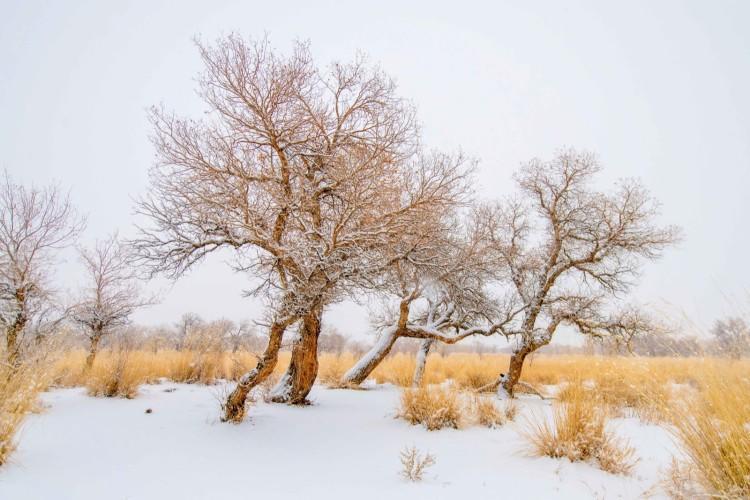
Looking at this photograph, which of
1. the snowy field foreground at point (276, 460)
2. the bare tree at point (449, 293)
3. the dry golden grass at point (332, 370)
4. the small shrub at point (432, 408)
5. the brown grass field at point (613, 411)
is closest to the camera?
the brown grass field at point (613, 411)

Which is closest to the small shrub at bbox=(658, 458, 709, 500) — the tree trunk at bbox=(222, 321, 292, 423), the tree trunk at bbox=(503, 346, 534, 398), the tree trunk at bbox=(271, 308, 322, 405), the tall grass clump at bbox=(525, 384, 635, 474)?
the tall grass clump at bbox=(525, 384, 635, 474)

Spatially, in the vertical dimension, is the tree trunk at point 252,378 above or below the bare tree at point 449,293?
below

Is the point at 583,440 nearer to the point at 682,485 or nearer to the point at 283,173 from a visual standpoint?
the point at 682,485

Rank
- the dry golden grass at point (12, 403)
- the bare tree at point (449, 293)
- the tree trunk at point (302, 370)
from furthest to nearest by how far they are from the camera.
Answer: the bare tree at point (449, 293)
the tree trunk at point (302, 370)
the dry golden grass at point (12, 403)

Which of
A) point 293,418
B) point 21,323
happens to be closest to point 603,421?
point 293,418

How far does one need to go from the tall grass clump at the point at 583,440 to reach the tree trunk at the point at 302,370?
468 centimetres

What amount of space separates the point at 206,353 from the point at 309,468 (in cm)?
882

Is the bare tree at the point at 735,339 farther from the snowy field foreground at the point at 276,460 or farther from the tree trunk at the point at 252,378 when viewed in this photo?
the tree trunk at the point at 252,378

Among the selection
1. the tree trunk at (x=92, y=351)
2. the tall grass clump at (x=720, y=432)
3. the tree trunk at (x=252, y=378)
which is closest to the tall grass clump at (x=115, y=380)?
the tree trunk at (x=92, y=351)

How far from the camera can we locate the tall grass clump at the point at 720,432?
108 inches

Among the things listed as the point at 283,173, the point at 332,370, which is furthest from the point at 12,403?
the point at 332,370

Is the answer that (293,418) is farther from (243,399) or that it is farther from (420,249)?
(420,249)

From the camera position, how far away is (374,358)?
11375 millimetres

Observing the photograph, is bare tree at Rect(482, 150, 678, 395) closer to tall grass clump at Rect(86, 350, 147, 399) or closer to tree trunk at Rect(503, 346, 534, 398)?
tree trunk at Rect(503, 346, 534, 398)
